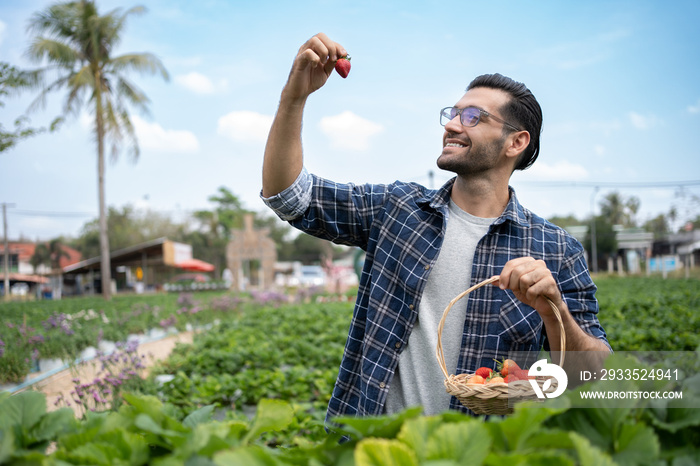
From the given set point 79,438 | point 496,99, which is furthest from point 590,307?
point 79,438

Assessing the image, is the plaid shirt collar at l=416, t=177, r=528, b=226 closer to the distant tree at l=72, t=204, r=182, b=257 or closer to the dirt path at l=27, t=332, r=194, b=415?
the dirt path at l=27, t=332, r=194, b=415

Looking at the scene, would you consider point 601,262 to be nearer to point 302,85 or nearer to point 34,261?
point 34,261

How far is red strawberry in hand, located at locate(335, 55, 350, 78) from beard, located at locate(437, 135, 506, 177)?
0.47 meters

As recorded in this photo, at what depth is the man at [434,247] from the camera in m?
1.86

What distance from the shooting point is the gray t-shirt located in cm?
186

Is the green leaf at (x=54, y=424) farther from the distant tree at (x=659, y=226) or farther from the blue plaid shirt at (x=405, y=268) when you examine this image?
the distant tree at (x=659, y=226)

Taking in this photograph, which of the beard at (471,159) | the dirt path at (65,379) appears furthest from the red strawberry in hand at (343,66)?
the dirt path at (65,379)

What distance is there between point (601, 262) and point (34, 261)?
4993cm

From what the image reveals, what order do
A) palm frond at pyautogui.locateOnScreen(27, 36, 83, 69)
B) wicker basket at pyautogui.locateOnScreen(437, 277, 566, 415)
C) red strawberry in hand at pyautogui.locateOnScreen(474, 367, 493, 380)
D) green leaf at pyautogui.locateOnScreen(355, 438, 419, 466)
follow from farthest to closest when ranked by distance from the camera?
palm frond at pyautogui.locateOnScreen(27, 36, 83, 69)
red strawberry in hand at pyautogui.locateOnScreen(474, 367, 493, 380)
wicker basket at pyautogui.locateOnScreen(437, 277, 566, 415)
green leaf at pyautogui.locateOnScreen(355, 438, 419, 466)

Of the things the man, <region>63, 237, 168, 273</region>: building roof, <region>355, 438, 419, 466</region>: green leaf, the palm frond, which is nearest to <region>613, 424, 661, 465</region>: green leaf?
<region>355, 438, 419, 466</region>: green leaf

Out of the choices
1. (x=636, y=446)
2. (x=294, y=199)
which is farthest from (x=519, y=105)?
(x=636, y=446)

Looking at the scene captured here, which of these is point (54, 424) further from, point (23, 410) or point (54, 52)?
point (54, 52)

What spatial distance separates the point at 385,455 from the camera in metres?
0.70

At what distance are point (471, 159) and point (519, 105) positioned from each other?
1.22 ft
